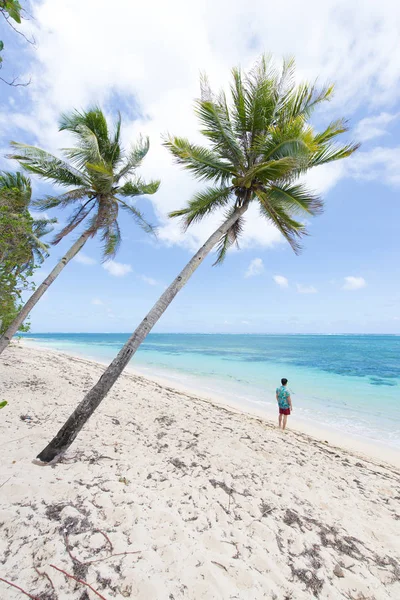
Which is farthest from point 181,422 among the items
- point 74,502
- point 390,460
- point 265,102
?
point 265,102

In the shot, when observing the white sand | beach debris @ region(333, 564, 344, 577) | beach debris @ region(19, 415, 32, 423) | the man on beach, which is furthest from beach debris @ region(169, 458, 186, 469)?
the man on beach

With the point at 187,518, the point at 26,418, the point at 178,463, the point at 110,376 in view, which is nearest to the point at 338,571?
the point at 187,518

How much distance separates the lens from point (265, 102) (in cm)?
604

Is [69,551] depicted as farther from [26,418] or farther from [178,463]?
[26,418]

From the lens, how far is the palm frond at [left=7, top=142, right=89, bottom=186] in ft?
23.2

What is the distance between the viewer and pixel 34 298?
22.6 ft

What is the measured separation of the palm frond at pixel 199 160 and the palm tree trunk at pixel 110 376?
8.19ft

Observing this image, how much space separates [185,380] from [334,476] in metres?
12.3

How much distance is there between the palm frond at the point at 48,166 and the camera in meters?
7.08

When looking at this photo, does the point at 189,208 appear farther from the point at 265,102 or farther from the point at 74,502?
the point at 74,502

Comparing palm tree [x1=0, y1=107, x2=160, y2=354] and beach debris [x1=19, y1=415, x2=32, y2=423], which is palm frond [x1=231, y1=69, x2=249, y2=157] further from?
beach debris [x1=19, y1=415, x2=32, y2=423]

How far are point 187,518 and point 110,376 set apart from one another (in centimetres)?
222

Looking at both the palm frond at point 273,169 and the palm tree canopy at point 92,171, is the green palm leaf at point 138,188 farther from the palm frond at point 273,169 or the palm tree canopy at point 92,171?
the palm frond at point 273,169

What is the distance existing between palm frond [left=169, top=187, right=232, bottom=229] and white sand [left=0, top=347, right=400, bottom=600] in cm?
560
